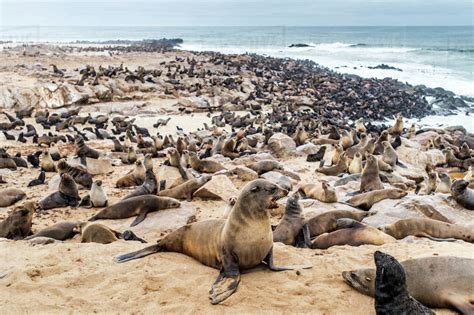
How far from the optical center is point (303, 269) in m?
4.51

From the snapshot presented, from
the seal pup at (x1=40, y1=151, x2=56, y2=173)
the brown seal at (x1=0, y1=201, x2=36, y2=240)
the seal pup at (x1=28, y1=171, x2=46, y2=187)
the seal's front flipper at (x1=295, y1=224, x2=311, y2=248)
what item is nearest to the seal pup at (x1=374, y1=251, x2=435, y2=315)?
the seal's front flipper at (x1=295, y1=224, x2=311, y2=248)

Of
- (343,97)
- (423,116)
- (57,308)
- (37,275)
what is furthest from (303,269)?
(343,97)

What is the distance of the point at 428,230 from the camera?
6020mm

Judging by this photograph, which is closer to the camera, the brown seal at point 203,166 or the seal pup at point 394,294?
the seal pup at point 394,294

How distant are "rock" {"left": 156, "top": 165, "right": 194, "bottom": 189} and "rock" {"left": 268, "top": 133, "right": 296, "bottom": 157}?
4238 millimetres

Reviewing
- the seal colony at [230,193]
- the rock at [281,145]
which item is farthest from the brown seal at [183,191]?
the rock at [281,145]

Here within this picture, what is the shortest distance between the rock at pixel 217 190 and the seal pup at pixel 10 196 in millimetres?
3420

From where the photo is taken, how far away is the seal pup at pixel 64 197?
8305mm

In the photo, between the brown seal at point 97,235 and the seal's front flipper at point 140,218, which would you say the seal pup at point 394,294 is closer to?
the brown seal at point 97,235

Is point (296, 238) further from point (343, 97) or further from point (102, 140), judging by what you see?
point (343, 97)

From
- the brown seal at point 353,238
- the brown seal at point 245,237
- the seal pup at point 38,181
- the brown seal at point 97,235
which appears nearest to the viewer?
the brown seal at point 245,237

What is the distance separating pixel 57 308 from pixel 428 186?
7.83 m

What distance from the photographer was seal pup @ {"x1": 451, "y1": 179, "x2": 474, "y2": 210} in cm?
750

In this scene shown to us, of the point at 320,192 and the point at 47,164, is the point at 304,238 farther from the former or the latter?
the point at 47,164
